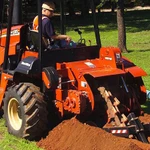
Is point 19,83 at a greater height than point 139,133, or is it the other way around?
point 19,83

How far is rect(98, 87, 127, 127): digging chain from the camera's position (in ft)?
18.9

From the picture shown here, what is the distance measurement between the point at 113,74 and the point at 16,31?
211 cm

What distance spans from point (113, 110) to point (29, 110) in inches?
48.9

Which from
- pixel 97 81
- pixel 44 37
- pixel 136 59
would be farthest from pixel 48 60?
pixel 136 59

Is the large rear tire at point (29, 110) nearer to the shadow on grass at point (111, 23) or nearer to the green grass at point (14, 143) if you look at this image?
the green grass at point (14, 143)

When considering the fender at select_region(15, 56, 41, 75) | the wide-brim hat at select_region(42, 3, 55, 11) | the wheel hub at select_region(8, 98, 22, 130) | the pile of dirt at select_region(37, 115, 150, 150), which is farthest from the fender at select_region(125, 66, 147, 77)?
the wheel hub at select_region(8, 98, 22, 130)

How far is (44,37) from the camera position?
6414 mm

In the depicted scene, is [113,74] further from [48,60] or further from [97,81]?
[48,60]

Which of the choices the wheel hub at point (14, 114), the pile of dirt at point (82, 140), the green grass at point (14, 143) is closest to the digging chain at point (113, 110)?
the pile of dirt at point (82, 140)

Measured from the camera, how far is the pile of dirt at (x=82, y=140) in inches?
207

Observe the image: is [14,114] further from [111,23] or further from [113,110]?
[111,23]

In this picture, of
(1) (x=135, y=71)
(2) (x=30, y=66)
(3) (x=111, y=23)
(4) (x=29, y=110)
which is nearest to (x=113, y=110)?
(1) (x=135, y=71)

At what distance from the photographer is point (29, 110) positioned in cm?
595

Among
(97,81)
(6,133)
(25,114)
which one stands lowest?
(6,133)
